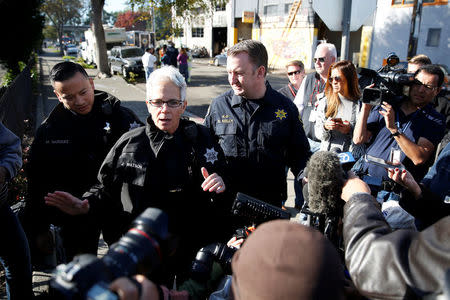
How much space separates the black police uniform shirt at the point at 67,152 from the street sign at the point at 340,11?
82.7 inches

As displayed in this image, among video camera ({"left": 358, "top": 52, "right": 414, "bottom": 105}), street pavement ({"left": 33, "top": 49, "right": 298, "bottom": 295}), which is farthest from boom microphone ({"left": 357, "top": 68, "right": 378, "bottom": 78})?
street pavement ({"left": 33, "top": 49, "right": 298, "bottom": 295})

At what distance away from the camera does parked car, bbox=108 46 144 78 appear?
1719cm

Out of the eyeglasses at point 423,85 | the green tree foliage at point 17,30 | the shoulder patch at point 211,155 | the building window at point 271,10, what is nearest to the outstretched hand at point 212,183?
the shoulder patch at point 211,155

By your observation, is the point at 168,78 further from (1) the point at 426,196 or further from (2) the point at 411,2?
(2) the point at 411,2

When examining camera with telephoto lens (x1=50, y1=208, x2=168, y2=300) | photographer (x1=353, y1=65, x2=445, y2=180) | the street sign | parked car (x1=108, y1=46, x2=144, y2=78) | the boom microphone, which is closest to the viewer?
camera with telephoto lens (x1=50, y1=208, x2=168, y2=300)

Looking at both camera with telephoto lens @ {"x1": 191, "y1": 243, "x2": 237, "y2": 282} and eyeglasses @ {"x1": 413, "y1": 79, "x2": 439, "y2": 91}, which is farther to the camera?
eyeglasses @ {"x1": 413, "y1": 79, "x2": 439, "y2": 91}

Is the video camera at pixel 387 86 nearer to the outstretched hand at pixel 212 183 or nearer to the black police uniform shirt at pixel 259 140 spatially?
the black police uniform shirt at pixel 259 140

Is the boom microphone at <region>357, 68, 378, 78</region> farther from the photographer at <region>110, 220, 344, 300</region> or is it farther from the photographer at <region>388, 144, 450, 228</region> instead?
the photographer at <region>110, 220, 344, 300</region>

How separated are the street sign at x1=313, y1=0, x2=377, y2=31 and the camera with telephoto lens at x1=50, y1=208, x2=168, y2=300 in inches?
106

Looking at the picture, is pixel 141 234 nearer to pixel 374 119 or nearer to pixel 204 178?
pixel 204 178

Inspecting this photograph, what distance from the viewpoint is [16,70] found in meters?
12.3

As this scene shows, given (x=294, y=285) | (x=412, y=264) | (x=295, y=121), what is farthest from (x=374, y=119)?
(x=294, y=285)

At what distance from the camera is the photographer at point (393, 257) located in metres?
0.99

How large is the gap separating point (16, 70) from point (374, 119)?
1365 cm
